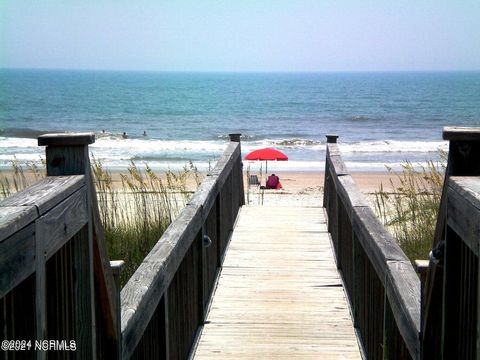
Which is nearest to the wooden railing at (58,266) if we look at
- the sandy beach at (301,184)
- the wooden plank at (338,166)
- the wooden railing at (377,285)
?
the wooden railing at (377,285)

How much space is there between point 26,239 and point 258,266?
5.73 metres

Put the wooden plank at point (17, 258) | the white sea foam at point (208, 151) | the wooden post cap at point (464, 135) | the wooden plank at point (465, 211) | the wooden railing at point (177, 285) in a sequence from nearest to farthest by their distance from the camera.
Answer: the wooden plank at point (17, 258) → the wooden plank at point (465, 211) → the wooden post cap at point (464, 135) → the wooden railing at point (177, 285) → the white sea foam at point (208, 151)

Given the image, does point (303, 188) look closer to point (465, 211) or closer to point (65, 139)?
point (465, 211)

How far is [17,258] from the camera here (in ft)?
6.37

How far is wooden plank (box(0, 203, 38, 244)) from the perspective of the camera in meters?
1.86

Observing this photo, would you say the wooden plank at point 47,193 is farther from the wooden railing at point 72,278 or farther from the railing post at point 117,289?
the railing post at point 117,289

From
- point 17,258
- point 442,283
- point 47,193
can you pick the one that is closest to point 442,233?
point 442,283

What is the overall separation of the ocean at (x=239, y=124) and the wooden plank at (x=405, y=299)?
11916 millimetres

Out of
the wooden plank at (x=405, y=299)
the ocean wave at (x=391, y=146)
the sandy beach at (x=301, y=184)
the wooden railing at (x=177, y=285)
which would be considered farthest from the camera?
the ocean wave at (x=391, y=146)

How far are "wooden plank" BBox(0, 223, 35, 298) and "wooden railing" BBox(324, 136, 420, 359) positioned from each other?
1.82 meters

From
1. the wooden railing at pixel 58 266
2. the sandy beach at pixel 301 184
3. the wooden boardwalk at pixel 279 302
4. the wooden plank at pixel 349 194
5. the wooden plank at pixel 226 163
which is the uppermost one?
the wooden railing at pixel 58 266

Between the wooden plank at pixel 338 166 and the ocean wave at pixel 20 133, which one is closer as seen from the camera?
the wooden plank at pixel 338 166

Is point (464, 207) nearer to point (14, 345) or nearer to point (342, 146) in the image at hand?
point (14, 345)

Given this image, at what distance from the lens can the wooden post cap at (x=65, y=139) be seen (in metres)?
2.45
